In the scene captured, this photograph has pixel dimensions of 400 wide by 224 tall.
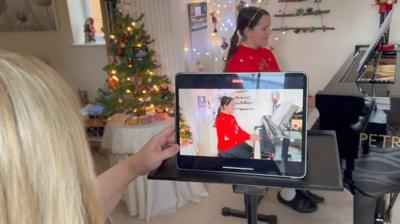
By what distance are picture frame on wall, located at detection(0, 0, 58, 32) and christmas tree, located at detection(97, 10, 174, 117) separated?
5.59 feet

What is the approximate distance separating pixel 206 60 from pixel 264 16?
1.17 metres

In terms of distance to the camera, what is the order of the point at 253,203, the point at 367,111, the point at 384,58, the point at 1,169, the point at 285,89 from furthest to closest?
1. the point at 384,58
2. the point at 367,111
3. the point at 253,203
4. the point at 285,89
5. the point at 1,169

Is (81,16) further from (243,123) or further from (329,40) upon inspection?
(243,123)

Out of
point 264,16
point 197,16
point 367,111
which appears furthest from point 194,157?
point 197,16

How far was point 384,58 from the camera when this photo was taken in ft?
7.59

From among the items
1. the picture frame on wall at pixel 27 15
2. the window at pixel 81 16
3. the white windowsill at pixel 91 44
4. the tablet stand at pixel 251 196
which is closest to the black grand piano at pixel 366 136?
the tablet stand at pixel 251 196

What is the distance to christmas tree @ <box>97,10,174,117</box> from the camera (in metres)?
2.15

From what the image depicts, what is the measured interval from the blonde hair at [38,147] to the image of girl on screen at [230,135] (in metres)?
0.41

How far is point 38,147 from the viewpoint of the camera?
0.47 metres

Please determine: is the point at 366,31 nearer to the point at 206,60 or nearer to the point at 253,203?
the point at 206,60

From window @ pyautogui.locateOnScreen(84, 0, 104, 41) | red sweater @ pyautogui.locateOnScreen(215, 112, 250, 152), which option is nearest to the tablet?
red sweater @ pyautogui.locateOnScreen(215, 112, 250, 152)

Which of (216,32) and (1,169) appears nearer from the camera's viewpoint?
(1,169)

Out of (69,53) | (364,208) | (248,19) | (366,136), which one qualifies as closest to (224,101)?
(366,136)

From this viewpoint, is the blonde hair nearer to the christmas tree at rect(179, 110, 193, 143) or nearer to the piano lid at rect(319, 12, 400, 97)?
the christmas tree at rect(179, 110, 193, 143)
